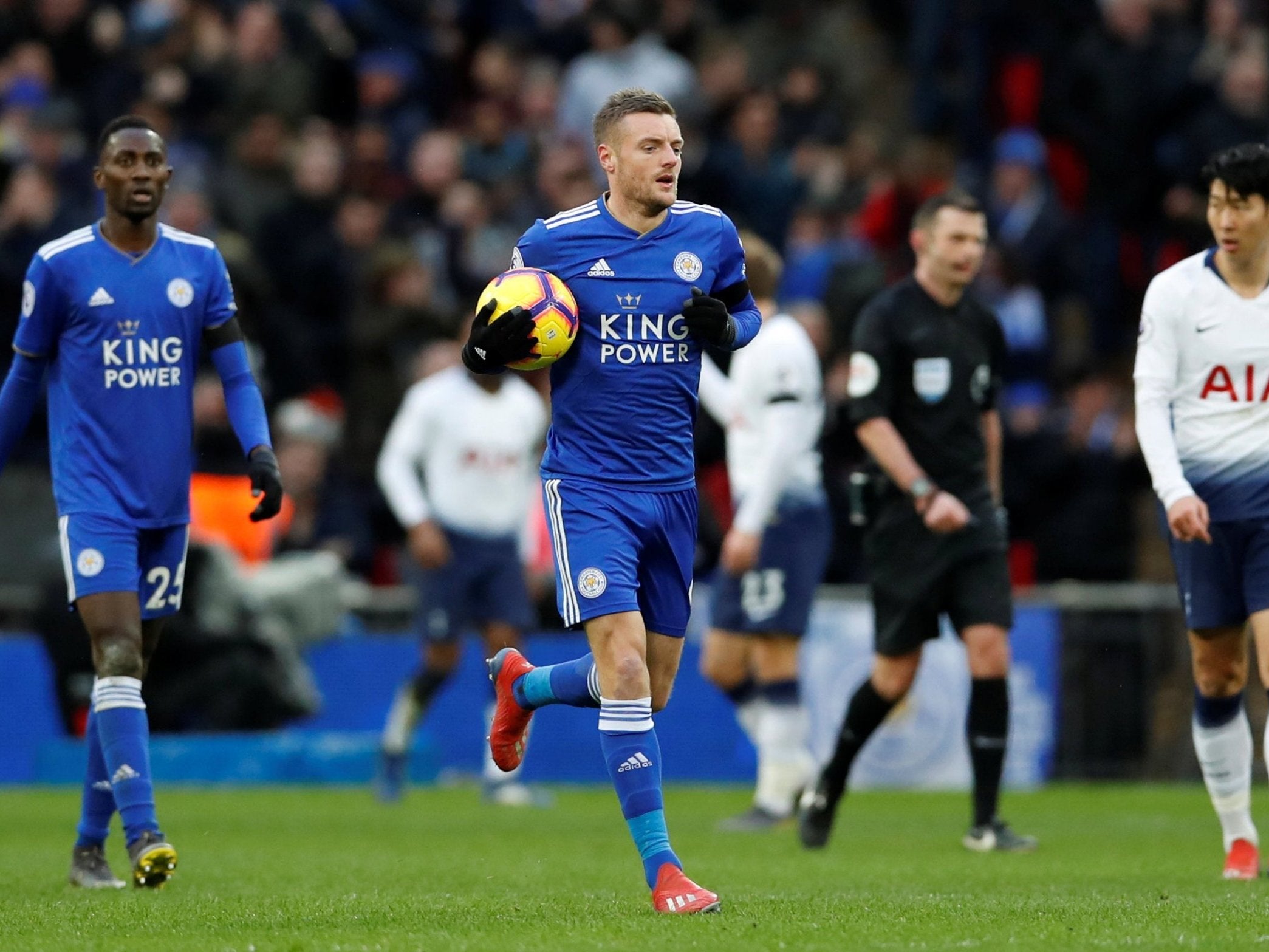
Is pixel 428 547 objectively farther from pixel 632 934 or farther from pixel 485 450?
pixel 632 934

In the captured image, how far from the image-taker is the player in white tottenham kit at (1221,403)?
8.21 meters

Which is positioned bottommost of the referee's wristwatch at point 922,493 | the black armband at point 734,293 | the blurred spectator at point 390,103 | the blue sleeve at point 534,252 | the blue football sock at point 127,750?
the blue football sock at point 127,750

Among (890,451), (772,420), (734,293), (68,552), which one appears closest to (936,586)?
(890,451)

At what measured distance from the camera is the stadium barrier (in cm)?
1487

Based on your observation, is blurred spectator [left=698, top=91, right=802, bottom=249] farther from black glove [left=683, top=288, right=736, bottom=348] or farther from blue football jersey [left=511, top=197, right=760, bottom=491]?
black glove [left=683, top=288, right=736, bottom=348]

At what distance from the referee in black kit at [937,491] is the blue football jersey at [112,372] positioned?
3.30 meters

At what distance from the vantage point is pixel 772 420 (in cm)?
1132

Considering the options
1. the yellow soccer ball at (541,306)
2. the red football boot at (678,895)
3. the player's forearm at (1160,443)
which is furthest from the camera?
the player's forearm at (1160,443)

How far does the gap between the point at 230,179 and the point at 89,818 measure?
10.2 metres

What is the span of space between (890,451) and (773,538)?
1926 millimetres

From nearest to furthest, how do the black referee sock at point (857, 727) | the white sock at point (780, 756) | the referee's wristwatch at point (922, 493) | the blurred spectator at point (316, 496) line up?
the referee's wristwatch at point (922, 493)
the black referee sock at point (857, 727)
the white sock at point (780, 756)
the blurred spectator at point (316, 496)

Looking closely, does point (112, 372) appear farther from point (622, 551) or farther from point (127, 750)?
point (622, 551)

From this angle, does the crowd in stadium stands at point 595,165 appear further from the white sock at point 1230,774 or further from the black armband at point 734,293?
the black armband at point 734,293

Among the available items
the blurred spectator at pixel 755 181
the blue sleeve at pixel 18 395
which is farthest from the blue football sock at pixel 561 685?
the blurred spectator at pixel 755 181
